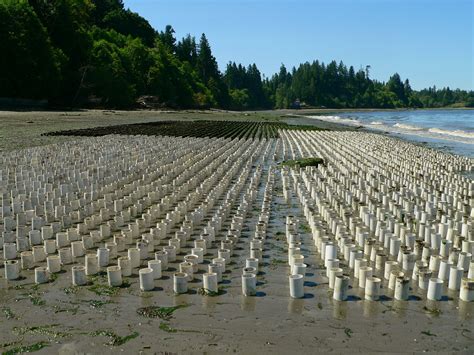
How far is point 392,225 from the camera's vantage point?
9.51 metres

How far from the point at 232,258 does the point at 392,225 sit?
3.58 m

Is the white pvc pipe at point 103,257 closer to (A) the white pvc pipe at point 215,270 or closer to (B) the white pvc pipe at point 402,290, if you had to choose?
(A) the white pvc pipe at point 215,270

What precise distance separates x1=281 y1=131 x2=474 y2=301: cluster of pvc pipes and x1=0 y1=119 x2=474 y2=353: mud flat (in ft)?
0.13

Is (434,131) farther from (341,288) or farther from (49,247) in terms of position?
(49,247)

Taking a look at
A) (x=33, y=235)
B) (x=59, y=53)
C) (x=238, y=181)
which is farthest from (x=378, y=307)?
(x=59, y=53)

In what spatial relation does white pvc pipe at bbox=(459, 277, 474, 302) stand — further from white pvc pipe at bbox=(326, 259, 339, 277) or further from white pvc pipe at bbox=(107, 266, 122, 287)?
white pvc pipe at bbox=(107, 266, 122, 287)

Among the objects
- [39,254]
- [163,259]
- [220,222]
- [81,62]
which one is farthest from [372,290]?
[81,62]

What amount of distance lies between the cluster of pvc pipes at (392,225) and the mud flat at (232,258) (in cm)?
4

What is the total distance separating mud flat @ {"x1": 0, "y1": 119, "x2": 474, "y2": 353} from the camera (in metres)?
5.28

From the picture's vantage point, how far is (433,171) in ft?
55.3

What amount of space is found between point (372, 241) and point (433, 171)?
992cm

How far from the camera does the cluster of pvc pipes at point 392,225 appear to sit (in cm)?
657

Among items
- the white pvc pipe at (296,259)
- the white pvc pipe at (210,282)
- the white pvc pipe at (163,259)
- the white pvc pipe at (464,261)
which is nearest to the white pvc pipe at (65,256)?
the white pvc pipe at (163,259)

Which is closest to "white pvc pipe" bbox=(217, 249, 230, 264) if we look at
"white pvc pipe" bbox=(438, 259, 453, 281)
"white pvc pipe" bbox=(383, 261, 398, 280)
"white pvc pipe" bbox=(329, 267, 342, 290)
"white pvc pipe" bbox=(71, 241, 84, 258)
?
"white pvc pipe" bbox=(329, 267, 342, 290)
